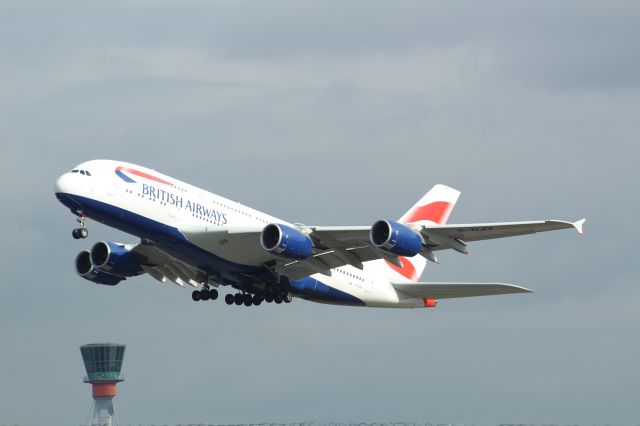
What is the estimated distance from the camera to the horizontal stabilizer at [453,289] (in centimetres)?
5653

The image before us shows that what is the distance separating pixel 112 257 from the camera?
193 ft

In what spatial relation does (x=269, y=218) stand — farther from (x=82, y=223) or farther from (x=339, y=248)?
(x=82, y=223)

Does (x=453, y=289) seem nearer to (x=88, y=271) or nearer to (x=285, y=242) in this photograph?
(x=285, y=242)

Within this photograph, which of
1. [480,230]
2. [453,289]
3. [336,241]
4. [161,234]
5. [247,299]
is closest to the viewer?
[480,230]

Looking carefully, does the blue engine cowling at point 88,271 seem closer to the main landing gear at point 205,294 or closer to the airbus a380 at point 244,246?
the airbus a380 at point 244,246

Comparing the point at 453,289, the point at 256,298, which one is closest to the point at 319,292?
the point at 256,298

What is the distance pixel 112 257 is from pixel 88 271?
9.88ft

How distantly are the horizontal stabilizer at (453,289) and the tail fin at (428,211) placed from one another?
268cm

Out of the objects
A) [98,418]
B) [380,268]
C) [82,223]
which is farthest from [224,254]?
[98,418]

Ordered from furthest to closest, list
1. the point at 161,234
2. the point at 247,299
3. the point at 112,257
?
1. the point at 247,299
2. the point at 112,257
3. the point at 161,234

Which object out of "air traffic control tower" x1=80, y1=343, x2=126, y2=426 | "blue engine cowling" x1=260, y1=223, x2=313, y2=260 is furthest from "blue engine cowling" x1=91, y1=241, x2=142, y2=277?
"air traffic control tower" x1=80, y1=343, x2=126, y2=426

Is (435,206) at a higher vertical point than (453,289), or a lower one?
higher

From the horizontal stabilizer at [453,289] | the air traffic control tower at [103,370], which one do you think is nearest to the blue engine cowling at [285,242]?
the horizontal stabilizer at [453,289]

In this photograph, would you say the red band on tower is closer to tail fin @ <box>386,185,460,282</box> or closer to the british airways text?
tail fin @ <box>386,185,460,282</box>
